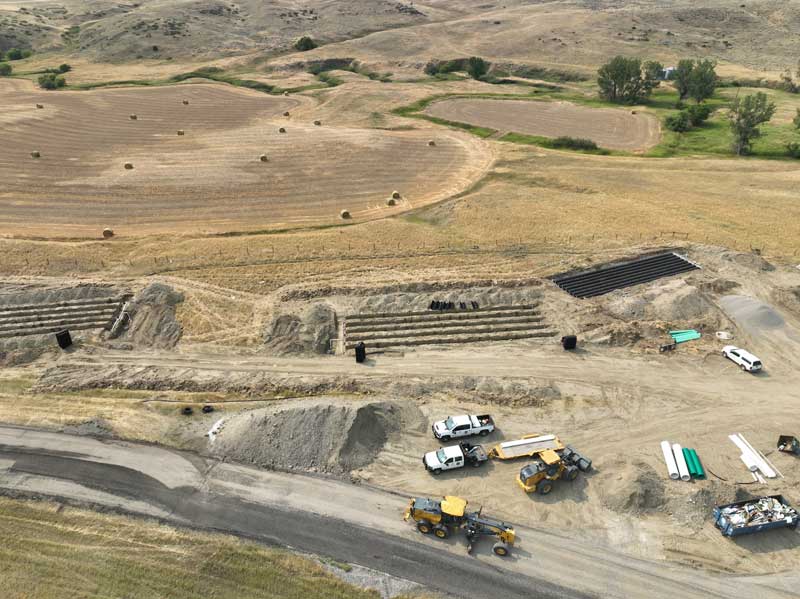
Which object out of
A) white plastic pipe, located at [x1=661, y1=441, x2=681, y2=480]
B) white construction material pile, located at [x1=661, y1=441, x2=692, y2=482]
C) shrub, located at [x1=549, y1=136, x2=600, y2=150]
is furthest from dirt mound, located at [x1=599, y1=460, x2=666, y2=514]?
shrub, located at [x1=549, y1=136, x2=600, y2=150]

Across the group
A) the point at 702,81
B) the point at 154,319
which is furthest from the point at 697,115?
the point at 154,319

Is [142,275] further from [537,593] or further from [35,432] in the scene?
[537,593]

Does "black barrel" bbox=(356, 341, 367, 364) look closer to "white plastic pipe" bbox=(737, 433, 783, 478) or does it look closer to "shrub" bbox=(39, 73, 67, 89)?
"white plastic pipe" bbox=(737, 433, 783, 478)

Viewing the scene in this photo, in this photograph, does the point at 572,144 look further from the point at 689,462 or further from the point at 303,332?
the point at 689,462

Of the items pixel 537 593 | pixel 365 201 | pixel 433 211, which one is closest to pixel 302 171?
pixel 365 201

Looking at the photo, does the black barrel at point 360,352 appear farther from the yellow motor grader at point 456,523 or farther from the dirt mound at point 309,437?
the yellow motor grader at point 456,523

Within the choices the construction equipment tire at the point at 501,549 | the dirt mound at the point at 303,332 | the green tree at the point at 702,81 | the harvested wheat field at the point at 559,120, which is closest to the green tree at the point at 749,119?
the harvested wheat field at the point at 559,120

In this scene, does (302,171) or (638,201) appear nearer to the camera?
(638,201)
